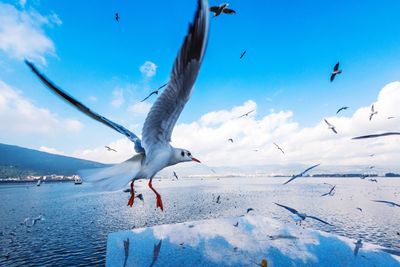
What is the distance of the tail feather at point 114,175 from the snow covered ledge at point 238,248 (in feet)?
25.9

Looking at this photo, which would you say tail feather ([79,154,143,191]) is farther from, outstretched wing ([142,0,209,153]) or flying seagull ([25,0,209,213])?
outstretched wing ([142,0,209,153])

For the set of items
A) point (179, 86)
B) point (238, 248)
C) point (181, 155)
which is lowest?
point (238, 248)

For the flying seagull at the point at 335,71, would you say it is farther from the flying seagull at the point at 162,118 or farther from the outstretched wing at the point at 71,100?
the outstretched wing at the point at 71,100

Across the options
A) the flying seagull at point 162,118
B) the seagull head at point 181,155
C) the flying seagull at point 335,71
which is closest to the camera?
the flying seagull at point 162,118

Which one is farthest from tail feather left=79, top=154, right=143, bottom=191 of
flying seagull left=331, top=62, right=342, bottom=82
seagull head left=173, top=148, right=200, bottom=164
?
flying seagull left=331, top=62, right=342, bottom=82

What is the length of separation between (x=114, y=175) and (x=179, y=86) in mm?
2540

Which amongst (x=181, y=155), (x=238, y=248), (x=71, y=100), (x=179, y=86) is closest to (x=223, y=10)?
(x=179, y=86)

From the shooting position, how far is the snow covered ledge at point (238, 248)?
12.2 m

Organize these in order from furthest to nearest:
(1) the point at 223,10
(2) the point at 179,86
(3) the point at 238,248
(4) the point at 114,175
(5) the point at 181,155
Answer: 1. (3) the point at 238,248
2. (1) the point at 223,10
3. (5) the point at 181,155
4. (4) the point at 114,175
5. (2) the point at 179,86

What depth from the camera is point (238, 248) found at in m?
13.7

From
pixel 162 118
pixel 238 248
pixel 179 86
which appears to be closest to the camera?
pixel 179 86

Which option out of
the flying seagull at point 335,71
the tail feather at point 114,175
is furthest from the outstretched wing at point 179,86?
the flying seagull at point 335,71

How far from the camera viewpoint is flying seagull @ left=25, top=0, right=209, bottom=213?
3.95m

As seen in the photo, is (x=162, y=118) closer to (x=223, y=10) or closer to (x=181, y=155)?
(x=181, y=155)
